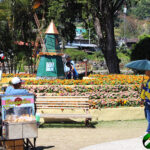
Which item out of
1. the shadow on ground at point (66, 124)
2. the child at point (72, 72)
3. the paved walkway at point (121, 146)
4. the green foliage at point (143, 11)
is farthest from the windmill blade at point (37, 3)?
the green foliage at point (143, 11)

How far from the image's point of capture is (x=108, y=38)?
23.7 metres

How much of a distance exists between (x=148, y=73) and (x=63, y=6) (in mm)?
17723

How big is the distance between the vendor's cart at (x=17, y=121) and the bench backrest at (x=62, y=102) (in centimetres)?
A: 410

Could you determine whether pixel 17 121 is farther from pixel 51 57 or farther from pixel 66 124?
pixel 51 57

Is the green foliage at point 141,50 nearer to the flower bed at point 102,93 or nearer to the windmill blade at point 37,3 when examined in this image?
the windmill blade at point 37,3

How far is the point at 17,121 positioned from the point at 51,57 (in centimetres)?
1286

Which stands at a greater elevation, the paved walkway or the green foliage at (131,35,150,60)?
the green foliage at (131,35,150,60)

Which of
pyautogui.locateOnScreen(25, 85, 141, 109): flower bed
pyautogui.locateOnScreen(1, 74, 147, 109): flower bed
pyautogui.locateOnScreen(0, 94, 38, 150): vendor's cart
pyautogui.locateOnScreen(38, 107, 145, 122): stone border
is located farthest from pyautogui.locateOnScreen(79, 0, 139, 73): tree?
pyautogui.locateOnScreen(0, 94, 38, 150): vendor's cart

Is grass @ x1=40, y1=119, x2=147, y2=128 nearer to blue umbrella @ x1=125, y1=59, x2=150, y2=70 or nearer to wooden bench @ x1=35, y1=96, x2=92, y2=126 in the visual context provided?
wooden bench @ x1=35, y1=96, x2=92, y2=126

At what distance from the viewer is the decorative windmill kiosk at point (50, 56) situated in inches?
772

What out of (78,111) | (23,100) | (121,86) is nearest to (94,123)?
(78,111)

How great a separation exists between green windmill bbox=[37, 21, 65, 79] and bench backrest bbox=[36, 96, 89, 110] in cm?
827

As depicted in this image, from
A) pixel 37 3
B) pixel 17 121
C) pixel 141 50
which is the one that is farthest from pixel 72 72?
pixel 17 121

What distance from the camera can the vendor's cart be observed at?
23.0 feet
